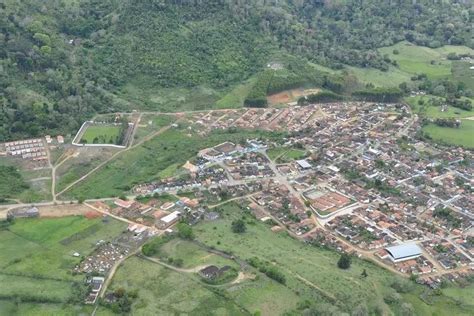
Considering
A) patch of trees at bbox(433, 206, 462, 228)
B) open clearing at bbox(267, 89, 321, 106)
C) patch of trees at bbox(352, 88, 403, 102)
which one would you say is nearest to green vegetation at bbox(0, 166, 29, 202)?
open clearing at bbox(267, 89, 321, 106)

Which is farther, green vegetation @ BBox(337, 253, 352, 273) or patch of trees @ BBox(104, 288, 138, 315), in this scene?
green vegetation @ BBox(337, 253, 352, 273)

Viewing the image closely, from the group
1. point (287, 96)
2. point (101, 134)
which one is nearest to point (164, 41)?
point (287, 96)

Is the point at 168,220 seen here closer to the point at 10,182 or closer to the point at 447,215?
the point at 10,182

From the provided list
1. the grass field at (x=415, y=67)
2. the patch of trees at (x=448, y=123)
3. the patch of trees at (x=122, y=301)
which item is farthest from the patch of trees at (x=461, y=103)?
the patch of trees at (x=122, y=301)

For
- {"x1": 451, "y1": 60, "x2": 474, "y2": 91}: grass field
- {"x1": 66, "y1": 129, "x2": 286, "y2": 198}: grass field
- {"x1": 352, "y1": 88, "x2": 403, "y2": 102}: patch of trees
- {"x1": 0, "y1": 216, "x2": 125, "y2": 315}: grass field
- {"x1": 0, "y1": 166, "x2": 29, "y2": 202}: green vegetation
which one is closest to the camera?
{"x1": 0, "y1": 216, "x2": 125, "y2": 315}: grass field

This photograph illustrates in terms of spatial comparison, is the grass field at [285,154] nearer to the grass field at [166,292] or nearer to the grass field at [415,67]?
the grass field at [166,292]

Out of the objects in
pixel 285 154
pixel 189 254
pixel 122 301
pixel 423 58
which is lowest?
pixel 285 154

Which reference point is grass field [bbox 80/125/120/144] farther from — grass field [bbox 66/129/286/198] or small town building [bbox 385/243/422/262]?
small town building [bbox 385/243/422/262]

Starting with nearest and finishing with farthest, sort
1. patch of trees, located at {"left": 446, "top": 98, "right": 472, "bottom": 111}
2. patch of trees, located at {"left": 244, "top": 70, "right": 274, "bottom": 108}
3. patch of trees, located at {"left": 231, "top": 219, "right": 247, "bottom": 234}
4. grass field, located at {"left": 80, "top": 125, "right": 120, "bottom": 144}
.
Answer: patch of trees, located at {"left": 231, "top": 219, "right": 247, "bottom": 234}
grass field, located at {"left": 80, "top": 125, "right": 120, "bottom": 144}
patch of trees, located at {"left": 244, "top": 70, "right": 274, "bottom": 108}
patch of trees, located at {"left": 446, "top": 98, "right": 472, "bottom": 111}
